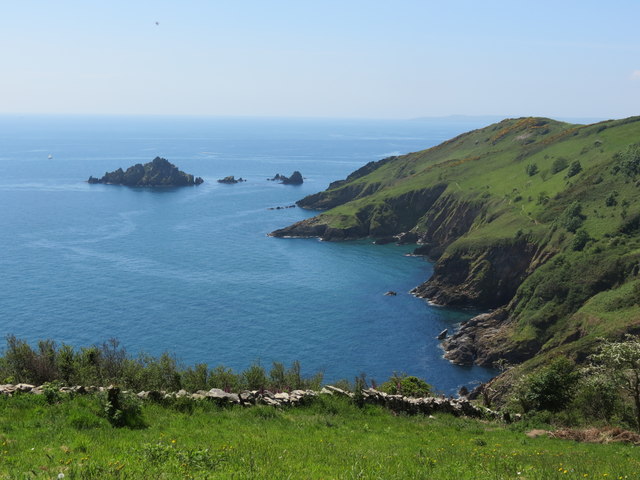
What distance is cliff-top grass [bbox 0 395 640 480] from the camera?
22.3m

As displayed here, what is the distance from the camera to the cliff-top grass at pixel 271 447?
73.0ft

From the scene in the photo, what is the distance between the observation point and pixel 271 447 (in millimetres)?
27266

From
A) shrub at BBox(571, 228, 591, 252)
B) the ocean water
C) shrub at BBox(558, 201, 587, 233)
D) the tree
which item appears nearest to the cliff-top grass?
the tree

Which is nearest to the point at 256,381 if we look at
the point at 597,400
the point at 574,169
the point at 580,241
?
the point at 597,400


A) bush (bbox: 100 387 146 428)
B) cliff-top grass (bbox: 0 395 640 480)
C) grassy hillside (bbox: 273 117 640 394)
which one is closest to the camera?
cliff-top grass (bbox: 0 395 640 480)

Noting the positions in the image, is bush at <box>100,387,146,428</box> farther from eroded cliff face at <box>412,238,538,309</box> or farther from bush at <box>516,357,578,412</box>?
eroded cliff face at <box>412,238,538,309</box>

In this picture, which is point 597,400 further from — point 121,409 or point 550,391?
point 121,409

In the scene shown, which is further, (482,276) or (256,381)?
(482,276)

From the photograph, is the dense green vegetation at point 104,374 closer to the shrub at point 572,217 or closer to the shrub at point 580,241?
the shrub at point 580,241

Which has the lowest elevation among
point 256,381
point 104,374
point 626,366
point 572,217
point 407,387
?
point 407,387

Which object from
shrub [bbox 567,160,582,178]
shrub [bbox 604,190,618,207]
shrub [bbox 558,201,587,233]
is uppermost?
shrub [bbox 567,160,582,178]

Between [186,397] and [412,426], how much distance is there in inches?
624

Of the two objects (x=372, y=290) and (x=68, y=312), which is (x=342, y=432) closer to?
(x=68, y=312)

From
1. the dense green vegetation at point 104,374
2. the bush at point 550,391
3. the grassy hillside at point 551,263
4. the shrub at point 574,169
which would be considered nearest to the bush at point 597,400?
the bush at point 550,391
